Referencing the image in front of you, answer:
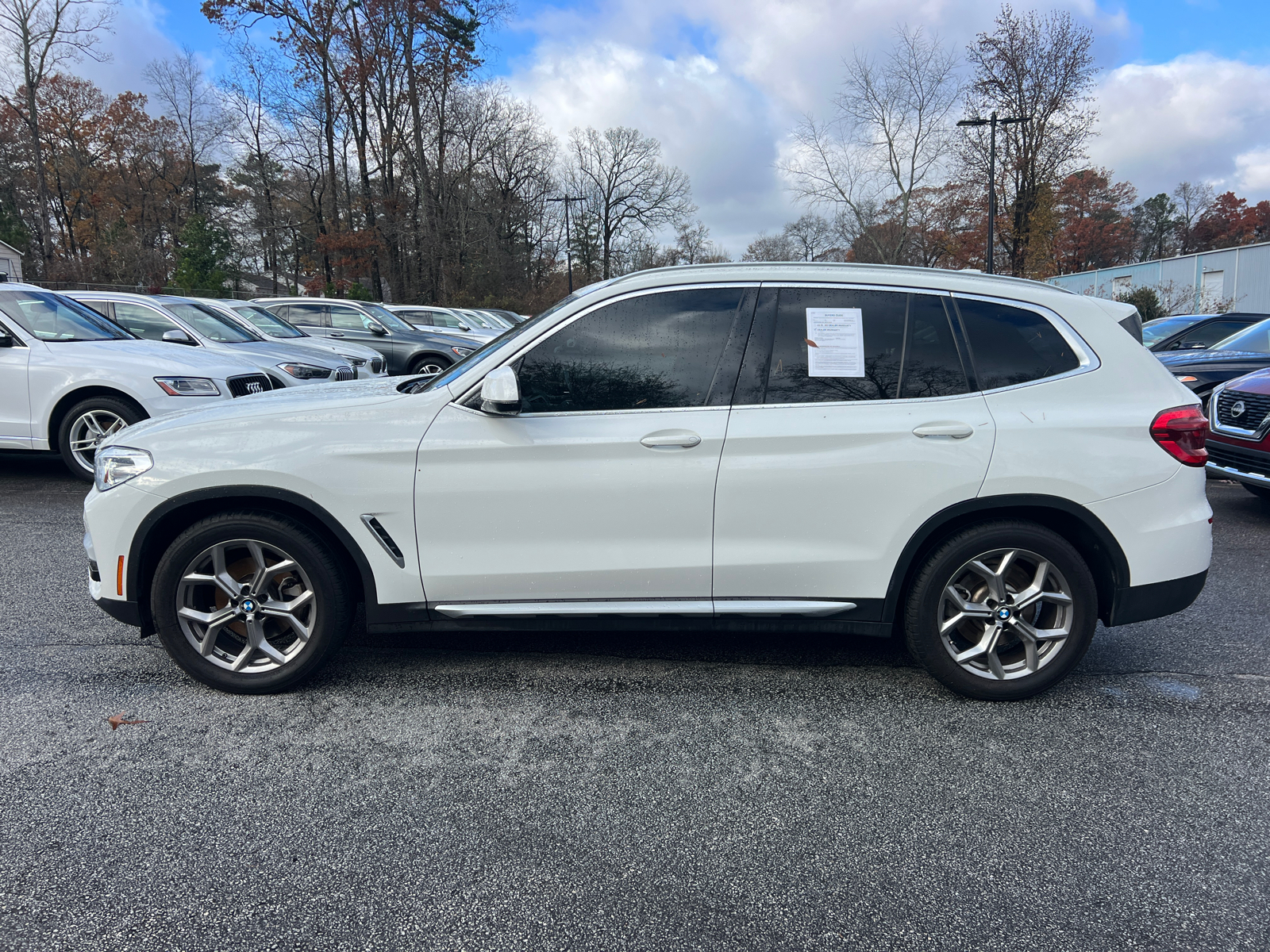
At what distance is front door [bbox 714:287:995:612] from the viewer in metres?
3.34

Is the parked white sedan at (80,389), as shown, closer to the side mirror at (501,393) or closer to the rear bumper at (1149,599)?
the side mirror at (501,393)

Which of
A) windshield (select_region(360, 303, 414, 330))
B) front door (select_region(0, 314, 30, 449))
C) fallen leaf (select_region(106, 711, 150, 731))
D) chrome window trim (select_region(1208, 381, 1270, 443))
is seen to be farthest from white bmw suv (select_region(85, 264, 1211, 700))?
windshield (select_region(360, 303, 414, 330))

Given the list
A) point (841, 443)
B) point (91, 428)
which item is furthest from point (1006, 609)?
point (91, 428)

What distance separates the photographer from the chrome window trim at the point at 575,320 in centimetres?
341

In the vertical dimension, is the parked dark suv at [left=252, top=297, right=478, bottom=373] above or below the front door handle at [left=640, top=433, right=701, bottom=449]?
above

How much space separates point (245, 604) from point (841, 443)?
254cm

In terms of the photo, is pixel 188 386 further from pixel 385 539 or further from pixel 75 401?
pixel 385 539

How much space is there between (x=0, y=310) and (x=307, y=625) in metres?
6.41

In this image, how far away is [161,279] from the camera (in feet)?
131

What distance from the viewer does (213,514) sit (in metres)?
3.45

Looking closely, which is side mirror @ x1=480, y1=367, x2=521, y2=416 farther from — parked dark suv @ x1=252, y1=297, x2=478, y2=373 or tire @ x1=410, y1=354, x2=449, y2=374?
tire @ x1=410, y1=354, x2=449, y2=374

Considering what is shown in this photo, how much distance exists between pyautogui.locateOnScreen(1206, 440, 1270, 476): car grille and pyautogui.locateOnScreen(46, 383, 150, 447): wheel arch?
9276 mm

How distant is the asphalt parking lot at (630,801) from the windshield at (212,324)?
22.1ft

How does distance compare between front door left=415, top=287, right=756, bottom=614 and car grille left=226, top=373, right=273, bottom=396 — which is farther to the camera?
car grille left=226, top=373, right=273, bottom=396
